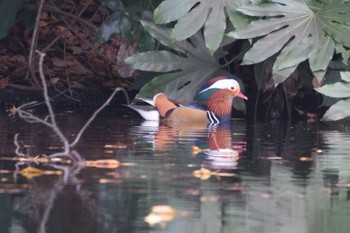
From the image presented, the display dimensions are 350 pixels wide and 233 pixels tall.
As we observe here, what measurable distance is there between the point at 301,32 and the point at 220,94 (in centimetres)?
105

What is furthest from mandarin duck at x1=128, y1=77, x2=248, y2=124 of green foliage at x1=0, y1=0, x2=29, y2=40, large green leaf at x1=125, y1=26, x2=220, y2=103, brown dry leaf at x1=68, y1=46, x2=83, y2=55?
brown dry leaf at x1=68, y1=46, x2=83, y2=55

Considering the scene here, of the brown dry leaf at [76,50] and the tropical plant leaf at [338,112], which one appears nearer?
the tropical plant leaf at [338,112]

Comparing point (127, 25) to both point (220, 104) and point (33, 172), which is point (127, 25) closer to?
point (220, 104)

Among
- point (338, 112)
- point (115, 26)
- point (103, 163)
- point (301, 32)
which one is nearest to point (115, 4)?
point (115, 26)

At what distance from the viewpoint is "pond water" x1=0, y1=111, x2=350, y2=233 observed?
9.63 feet

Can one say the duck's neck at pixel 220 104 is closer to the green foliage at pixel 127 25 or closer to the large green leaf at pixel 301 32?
the green foliage at pixel 127 25

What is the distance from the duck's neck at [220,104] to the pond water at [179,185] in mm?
993

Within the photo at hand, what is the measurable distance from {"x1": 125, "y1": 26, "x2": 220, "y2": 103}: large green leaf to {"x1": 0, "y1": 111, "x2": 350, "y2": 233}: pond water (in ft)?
3.62

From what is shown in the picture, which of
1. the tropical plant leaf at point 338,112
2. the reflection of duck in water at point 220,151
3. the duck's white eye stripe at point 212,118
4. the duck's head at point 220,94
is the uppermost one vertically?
the duck's head at point 220,94

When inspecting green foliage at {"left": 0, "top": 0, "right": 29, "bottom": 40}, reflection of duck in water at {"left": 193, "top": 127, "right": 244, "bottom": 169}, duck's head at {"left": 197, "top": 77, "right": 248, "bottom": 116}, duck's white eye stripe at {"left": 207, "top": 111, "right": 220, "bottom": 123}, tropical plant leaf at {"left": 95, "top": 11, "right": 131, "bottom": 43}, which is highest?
green foliage at {"left": 0, "top": 0, "right": 29, "bottom": 40}

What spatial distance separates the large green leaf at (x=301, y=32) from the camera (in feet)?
18.5

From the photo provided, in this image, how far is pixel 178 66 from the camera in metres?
6.80

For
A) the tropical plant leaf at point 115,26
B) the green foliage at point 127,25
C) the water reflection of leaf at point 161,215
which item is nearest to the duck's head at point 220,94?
the green foliage at point 127,25

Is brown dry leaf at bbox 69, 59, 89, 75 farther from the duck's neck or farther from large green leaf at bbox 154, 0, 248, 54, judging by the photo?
large green leaf at bbox 154, 0, 248, 54
